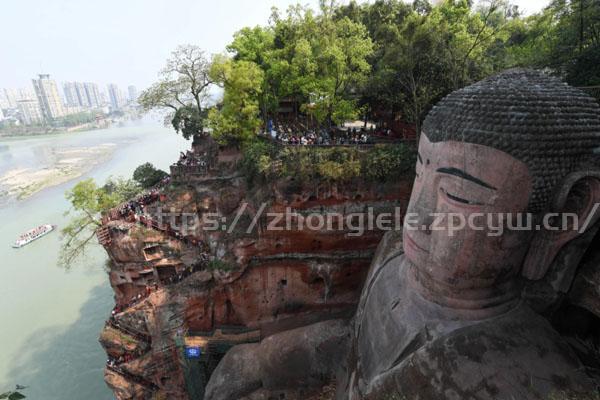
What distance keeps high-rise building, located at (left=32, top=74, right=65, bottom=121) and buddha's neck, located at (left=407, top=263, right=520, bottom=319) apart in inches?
5697

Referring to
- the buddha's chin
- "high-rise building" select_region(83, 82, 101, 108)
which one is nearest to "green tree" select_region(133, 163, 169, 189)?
the buddha's chin

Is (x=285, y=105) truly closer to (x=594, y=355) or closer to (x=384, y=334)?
(x=384, y=334)

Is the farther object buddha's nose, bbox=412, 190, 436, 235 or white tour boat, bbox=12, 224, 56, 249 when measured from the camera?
white tour boat, bbox=12, 224, 56, 249

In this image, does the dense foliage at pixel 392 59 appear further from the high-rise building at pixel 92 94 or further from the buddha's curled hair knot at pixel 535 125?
the high-rise building at pixel 92 94

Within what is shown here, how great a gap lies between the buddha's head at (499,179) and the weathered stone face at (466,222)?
0.6 inches

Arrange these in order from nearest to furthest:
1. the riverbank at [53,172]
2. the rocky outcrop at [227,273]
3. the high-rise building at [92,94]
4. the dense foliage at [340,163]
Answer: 1. the dense foliage at [340,163]
2. the rocky outcrop at [227,273]
3. the riverbank at [53,172]
4. the high-rise building at [92,94]

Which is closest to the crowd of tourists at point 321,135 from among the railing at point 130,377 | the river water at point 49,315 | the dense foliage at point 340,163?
the dense foliage at point 340,163

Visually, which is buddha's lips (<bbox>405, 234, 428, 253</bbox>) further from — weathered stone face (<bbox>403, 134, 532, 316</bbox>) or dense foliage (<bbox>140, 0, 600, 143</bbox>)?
dense foliage (<bbox>140, 0, 600, 143</bbox>)

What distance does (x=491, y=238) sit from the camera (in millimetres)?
5328

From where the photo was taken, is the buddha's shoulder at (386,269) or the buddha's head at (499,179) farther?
the buddha's shoulder at (386,269)

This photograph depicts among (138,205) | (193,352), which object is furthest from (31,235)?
(193,352)

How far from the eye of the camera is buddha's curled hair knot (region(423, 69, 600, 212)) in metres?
4.97

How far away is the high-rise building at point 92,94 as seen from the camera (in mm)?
185875

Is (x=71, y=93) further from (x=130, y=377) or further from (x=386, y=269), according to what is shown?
(x=386, y=269)
